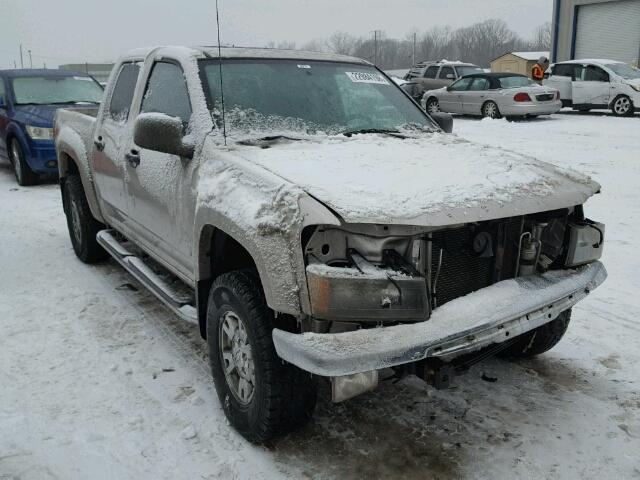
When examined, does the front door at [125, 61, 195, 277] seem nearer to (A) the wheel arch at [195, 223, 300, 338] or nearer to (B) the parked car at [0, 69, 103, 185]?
(A) the wheel arch at [195, 223, 300, 338]

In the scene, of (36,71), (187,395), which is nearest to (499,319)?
(187,395)

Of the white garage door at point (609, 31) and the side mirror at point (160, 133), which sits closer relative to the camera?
the side mirror at point (160, 133)

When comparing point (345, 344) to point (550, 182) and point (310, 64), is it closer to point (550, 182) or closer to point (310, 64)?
point (550, 182)

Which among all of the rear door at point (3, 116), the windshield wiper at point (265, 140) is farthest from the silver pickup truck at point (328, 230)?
the rear door at point (3, 116)

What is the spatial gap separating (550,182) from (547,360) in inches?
55.2

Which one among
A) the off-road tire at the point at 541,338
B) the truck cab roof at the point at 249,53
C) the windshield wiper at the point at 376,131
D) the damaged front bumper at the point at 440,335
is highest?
the truck cab roof at the point at 249,53

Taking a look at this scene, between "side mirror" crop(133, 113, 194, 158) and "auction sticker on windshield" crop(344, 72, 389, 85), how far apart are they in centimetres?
148

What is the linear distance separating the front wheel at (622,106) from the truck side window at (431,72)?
22.3 feet

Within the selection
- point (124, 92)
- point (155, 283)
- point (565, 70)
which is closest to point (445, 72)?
point (565, 70)

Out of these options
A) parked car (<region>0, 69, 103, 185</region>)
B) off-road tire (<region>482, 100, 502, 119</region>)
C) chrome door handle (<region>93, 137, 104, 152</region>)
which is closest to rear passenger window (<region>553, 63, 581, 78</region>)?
off-road tire (<region>482, 100, 502, 119</region>)

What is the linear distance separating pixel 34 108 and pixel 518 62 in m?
37.0

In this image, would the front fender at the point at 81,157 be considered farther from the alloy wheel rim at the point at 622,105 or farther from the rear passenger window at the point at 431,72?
the rear passenger window at the point at 431,72

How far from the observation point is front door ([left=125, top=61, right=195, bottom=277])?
3.48 meters

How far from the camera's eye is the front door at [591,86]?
17.4 m
